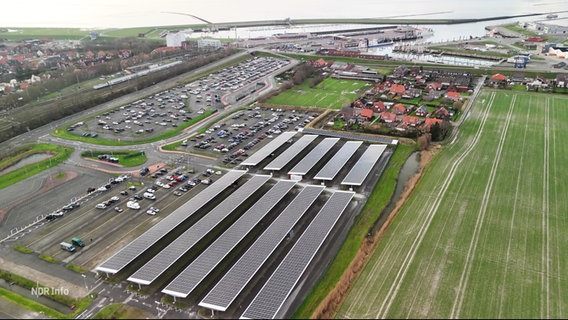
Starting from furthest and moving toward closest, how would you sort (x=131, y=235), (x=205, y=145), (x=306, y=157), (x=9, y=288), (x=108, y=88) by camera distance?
(x=108, y=88)
(x=205, y=145)
(x=306, y=157)
(x=131, y=235)
(x=9, y=288)

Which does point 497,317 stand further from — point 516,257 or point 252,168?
point 252,168

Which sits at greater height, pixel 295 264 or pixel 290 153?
pixel 290 153

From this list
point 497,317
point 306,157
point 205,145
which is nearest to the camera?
point 497,317

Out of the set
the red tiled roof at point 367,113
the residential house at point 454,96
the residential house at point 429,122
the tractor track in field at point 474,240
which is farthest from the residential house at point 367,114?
the tractor track in field at point 474,240

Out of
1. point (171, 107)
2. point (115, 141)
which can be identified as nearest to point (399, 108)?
point (171, 107)

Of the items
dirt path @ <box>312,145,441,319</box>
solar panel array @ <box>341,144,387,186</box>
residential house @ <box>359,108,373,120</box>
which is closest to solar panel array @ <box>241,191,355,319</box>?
dirt path @ <box>312,145,441,319</box>

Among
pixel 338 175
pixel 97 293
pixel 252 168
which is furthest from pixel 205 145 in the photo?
pixel 97 293

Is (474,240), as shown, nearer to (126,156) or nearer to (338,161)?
(338,161)
